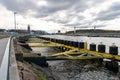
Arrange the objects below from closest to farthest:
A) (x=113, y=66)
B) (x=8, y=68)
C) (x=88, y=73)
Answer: (x=8, y=68)
(x=88, y=73)
(x=113, y=66)

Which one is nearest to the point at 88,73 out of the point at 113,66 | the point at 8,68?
the point at 113,66

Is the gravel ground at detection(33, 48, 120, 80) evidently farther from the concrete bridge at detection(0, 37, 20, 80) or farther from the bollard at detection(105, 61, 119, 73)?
the concrete bridge at detection(0, 37, 20, 80)

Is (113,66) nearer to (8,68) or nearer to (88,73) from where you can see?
(88,73)

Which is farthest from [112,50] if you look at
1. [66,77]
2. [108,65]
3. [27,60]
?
[27,60]

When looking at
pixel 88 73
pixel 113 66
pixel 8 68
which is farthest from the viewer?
pixel 113 66

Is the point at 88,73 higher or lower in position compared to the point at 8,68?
lower

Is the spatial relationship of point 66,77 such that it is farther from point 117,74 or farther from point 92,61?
point 92,61

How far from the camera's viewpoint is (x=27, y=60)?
16203 mm

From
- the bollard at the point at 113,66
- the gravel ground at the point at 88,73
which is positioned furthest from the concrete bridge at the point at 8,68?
the bollard at the point at 113,66

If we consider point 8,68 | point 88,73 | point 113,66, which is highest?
point 8,68

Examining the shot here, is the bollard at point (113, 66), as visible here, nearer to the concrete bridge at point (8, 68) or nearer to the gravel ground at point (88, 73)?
the gravel ground at point (88, 73)

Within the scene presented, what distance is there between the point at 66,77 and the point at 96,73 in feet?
10.5

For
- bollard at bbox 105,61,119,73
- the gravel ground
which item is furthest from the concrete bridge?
bollard at bbox 105,61,119,73

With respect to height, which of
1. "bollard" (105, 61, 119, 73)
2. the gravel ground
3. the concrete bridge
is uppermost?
the concrete bridge
